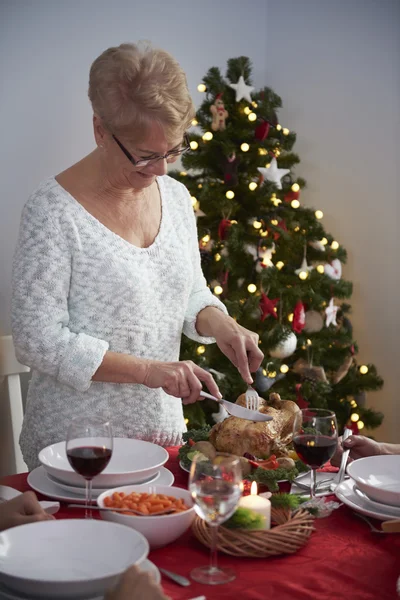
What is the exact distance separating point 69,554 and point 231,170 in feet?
8.29

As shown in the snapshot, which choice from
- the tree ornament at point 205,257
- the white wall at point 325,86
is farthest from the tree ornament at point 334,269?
the tree ornament at point 205,257

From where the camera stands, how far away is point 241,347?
1787 millimetres

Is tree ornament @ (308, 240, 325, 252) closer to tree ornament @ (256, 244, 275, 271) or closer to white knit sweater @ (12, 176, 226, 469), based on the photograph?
tree ornament @ (256, 244, 275, 271)

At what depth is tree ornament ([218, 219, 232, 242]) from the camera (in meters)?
3.29

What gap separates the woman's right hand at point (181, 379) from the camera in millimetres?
1545

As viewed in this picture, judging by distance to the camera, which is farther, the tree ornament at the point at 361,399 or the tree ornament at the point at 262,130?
the tree ornament at the point at 361,399

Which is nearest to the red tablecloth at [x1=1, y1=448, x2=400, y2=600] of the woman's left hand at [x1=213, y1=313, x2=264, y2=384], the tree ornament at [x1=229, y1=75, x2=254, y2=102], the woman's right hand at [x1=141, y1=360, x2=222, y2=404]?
the woman's right hand at [x1=141, y1=360, x2=222, y2=404]

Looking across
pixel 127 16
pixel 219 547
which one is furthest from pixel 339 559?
pixel 127 16

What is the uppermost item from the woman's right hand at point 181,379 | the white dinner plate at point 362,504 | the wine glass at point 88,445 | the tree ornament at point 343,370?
the woman's right hand at point 181,379

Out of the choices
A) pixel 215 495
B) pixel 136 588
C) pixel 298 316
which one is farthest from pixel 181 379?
pixel 298 316

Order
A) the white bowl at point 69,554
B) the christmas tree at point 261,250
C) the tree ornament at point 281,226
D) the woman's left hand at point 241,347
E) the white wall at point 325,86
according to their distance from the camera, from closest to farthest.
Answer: the white bowl at point 69,554 → the woman's left hand at point 241,347 → the white wall at point 325,86 → the christmas tree at point 261,250 → the tree ornament at point 281,226

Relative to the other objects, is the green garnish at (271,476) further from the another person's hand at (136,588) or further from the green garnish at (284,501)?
the another person's hand at (136,588)

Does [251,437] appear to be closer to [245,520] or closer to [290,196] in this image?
[245,520]

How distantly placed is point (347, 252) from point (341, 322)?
0.40 metres
